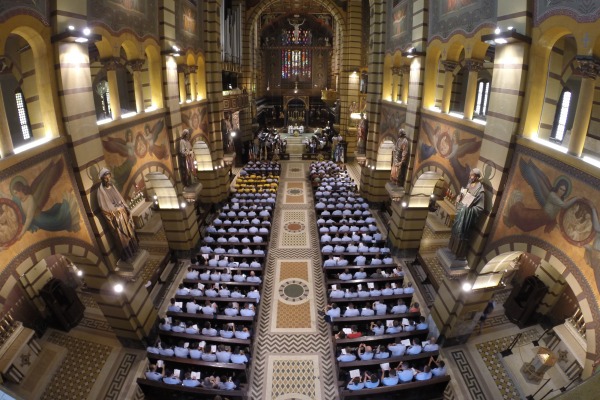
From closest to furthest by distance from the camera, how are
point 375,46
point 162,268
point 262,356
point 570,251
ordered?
point 570,251
point 262,356
point 162,268
point 375,46

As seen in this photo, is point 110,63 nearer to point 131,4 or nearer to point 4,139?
point 131,4

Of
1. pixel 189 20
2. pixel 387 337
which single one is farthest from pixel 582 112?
pixel 189 20

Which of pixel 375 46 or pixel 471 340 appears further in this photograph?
pixel 375 46

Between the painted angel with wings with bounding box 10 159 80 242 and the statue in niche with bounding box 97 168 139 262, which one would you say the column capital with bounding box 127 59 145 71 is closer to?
the statue in niche with bounding box 97 168 139 262

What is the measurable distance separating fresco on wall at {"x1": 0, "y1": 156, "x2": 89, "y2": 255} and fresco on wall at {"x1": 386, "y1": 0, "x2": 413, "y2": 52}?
13.4 m

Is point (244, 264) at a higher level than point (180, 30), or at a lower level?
lower

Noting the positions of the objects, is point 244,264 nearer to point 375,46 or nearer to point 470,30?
point 470,30

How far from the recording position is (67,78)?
815 centimetres

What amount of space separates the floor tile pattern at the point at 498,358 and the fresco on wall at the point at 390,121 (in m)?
→ 9.16

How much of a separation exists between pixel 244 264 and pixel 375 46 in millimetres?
13027

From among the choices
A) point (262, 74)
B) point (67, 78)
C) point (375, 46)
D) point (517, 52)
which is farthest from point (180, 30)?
point (262, 74)

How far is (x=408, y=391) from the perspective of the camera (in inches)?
370

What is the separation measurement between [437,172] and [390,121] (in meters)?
5.79

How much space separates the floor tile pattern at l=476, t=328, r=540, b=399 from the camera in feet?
32.5
